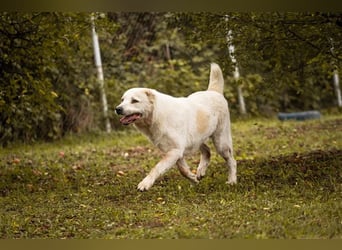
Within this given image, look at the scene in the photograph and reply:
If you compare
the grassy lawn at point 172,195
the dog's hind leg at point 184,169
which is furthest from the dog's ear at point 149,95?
the grassy lawn at point 172,195

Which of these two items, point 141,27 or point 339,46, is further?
point 141,27

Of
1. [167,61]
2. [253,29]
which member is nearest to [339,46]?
[253,29]

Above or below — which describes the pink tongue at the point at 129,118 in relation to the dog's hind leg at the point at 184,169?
above

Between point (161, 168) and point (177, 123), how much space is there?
0.50 metres

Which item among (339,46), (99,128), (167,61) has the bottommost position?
(99,128)

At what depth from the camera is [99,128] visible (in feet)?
38.2

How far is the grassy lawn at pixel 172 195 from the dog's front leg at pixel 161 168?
0.59ft


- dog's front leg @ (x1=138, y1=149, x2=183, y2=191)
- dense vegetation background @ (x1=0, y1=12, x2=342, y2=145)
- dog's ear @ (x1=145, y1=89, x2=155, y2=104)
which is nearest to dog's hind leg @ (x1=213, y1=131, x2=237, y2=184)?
dog's front leg @ (x1=138, y1=149, x2=183, y2=191)

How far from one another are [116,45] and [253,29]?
19.7ft

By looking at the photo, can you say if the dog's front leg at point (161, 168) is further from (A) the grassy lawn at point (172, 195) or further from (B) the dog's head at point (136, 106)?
(B) the dog's head at point (136, 106)

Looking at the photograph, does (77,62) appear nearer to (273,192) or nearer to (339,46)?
(339,46)

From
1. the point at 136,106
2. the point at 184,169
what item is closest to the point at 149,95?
the point at 136,106

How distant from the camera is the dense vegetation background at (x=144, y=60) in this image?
6762mm

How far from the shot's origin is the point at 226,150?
20.0ft
